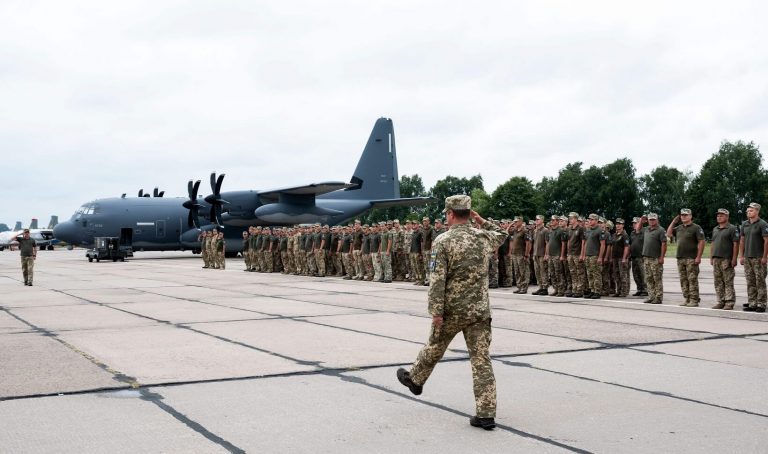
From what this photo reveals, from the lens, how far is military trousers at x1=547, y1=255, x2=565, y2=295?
16.5 m

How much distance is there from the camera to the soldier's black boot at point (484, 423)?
17.4ft

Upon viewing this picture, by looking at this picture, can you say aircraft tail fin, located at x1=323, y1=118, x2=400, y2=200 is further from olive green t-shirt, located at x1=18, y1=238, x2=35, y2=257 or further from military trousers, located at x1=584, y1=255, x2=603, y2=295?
military trousers, located at x1=584, y1=255, x2=603, y2=295

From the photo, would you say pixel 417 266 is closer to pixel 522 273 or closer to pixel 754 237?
pixel 522 273

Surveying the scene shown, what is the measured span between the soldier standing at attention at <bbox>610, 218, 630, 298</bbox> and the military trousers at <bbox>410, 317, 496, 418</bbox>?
11253mm

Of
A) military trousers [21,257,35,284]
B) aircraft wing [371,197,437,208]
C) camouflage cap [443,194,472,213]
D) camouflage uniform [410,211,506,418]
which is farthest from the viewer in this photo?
aircraft wing [371,197,437,208]

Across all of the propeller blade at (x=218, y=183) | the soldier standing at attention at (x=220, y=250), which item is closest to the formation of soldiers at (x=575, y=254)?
the soldier standing at attention at (x=220, y=250)

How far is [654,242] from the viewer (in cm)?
1436

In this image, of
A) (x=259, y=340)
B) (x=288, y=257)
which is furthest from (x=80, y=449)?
(x=288, y=257)

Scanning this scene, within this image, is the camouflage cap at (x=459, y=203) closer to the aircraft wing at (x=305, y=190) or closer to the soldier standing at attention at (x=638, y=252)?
the soldier standing at attention at (x=638, y=252)

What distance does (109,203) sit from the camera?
36.7 m

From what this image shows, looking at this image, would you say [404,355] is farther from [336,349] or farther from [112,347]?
[112,347]

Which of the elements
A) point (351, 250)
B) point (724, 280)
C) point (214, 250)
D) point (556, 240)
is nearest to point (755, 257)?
point (724, 280)

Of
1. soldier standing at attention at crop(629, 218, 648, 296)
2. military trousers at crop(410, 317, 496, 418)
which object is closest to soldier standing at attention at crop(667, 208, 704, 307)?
soldier standing at attention at crop(629, 218, 648, 296)

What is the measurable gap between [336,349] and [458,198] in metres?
3.81
